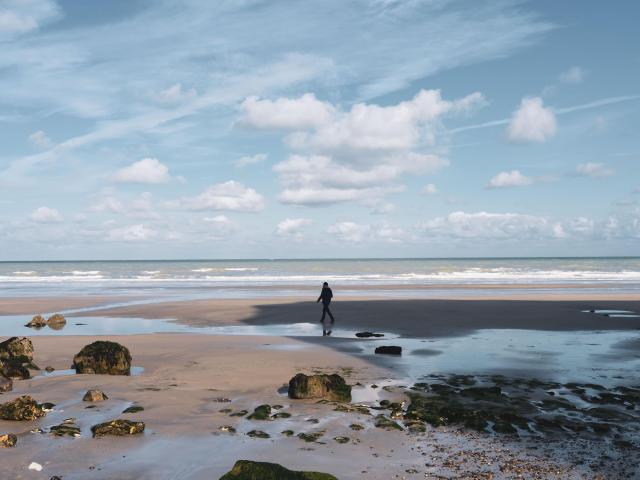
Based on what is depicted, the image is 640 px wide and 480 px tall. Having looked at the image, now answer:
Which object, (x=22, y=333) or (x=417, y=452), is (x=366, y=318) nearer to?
(x=22, y=333)

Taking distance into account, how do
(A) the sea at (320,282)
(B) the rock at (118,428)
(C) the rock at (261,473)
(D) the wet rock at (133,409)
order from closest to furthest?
(C) the rock at (261,473) < (B) the rock at (118,428) < (D) the wet rock at (133,409) < (A) the sea at (320,282)

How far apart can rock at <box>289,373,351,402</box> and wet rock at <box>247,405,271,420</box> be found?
921mm

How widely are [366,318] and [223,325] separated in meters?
6.80

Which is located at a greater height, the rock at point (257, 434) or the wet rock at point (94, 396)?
the wet rock at point (94, 396)

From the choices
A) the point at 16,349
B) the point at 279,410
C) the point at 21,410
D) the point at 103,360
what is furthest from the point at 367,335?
the point at 21,410

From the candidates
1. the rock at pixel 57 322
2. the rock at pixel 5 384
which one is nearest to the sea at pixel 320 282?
the rock at pixel 57 322

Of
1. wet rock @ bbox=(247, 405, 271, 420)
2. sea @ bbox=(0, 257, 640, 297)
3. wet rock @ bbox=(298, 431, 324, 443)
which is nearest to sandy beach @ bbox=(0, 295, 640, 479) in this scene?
wet rock @ bbox=(298, 431, 324, 443)

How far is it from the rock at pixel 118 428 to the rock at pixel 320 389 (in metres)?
3.24

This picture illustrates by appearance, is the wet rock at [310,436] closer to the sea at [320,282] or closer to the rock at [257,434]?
the rock at [257,434]

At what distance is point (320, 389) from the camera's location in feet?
34.6

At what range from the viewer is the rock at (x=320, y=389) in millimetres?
10516

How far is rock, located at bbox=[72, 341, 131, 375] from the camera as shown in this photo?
13.0 metres

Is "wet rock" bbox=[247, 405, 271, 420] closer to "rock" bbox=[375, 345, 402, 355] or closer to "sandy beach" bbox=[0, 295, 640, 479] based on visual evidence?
"sandy beach" bbox=[0, 295, 640, 479]

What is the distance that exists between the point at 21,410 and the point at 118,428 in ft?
6.26
